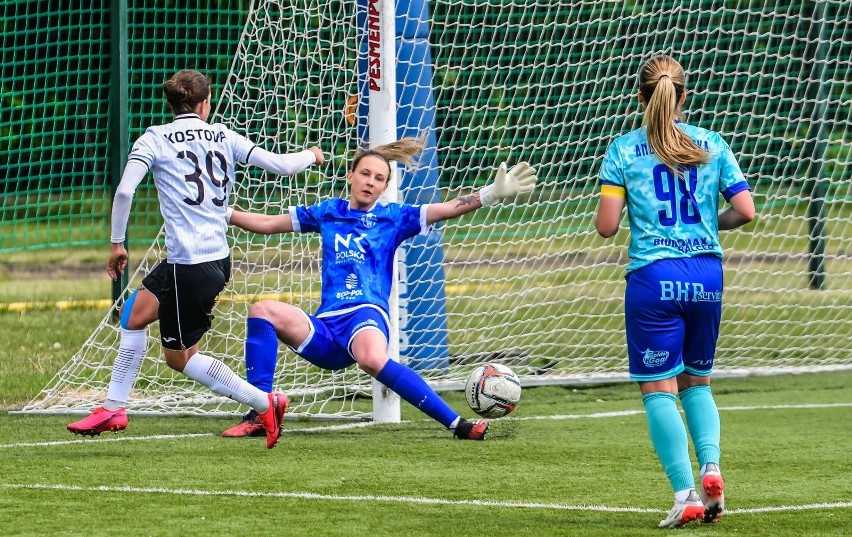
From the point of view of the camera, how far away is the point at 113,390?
6703 millimetres

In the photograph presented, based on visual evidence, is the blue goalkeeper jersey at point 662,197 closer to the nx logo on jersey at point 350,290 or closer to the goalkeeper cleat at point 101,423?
the nx logo on jersey at point 350,290

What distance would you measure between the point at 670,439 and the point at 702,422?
0.70 feet

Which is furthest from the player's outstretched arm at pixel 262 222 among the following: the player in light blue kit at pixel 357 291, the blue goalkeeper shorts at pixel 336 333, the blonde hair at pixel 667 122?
the blonde hair at pixel 667 122

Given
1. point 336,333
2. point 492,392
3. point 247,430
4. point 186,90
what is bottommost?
point 247,430

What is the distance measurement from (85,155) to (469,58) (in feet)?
12.3

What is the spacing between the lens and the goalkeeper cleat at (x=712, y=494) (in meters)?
4.67

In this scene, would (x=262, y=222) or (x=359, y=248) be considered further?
(x=262, y=222)

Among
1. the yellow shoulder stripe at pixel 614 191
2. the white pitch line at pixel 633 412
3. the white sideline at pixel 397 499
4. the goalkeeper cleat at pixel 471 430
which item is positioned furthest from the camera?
the white pitch line at pixel 633 412

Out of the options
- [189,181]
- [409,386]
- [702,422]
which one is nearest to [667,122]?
[702,422]

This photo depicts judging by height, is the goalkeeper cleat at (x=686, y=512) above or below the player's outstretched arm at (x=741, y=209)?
below

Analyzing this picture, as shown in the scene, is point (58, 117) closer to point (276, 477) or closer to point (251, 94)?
point (251, 94)

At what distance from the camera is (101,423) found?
258 inches

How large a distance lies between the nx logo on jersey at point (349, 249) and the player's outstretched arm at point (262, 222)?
11.5 inches

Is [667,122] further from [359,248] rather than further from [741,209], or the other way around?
[359,248]
